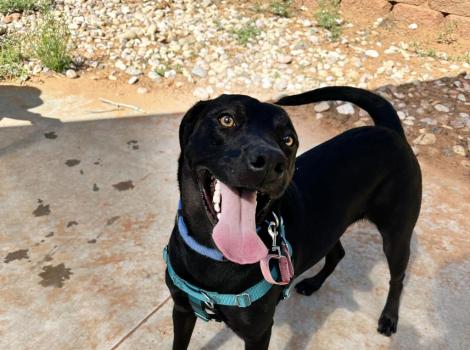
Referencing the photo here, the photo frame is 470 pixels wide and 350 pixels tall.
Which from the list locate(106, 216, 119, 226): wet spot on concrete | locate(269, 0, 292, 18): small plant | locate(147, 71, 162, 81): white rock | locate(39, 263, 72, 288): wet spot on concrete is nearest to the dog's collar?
locate(39, 263, 72, 288): wet spot on concrete

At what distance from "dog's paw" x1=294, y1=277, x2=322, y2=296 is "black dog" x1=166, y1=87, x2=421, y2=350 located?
1.38 ft

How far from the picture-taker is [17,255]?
3125mm

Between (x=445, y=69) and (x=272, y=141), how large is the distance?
15.2ft

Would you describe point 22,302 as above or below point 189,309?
below

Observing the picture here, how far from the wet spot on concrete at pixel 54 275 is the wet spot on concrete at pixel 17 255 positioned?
182mm

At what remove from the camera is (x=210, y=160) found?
1.81 metres

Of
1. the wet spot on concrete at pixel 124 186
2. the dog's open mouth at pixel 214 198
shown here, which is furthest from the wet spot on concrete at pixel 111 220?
the dog's open mouth at pixel 214 198

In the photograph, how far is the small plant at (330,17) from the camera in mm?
6375

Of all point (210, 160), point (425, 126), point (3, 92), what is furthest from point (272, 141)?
point (3, 92)

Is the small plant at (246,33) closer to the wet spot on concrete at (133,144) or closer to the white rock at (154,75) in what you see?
the white rock at (154,75)

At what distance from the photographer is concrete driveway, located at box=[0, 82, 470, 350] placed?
2723 mm

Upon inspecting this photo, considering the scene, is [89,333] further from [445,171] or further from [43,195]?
[445,171]

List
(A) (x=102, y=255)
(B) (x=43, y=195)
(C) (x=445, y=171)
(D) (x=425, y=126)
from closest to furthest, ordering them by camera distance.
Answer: (A) (x=102, y=255), (B) (x=43, y=195), (C) (x=445, y=171), (D) (x=425, y=126)

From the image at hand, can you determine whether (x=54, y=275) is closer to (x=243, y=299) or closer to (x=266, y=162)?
(x=243, y=299)
